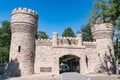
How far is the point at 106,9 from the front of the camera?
66.1 ft

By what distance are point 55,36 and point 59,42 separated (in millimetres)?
1248

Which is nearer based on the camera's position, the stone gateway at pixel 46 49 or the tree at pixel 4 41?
the stone gateway at pixel 46 49

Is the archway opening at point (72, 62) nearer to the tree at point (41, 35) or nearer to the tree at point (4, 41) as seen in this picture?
the tree at point (4, 41)

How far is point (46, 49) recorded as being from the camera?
25297 millimetres

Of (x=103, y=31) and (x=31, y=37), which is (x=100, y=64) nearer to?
(x=103, y=31)

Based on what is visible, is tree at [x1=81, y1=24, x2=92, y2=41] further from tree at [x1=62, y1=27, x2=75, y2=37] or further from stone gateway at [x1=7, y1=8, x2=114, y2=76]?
stone gateway at [x1=7, y1=8, x2=114, y2=76]

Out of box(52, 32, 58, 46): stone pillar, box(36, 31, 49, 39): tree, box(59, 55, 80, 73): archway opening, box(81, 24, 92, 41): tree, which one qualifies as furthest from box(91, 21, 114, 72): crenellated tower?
box(36, 31, 49, 39): tree

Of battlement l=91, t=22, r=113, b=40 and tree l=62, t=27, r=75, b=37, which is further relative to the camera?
tree l=62, t=27, r=75, b=37

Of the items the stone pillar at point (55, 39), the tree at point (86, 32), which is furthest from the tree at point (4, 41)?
the tree at point (86, 32)

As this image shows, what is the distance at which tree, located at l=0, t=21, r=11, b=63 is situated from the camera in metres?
46.1

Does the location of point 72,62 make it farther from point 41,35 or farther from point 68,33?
point 41,35

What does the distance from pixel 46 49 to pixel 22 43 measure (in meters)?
4.03

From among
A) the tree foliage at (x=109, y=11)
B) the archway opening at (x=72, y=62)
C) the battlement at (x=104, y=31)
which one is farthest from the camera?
the archway opening at (x=72, y=62)

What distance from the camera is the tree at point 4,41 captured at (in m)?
46.1
